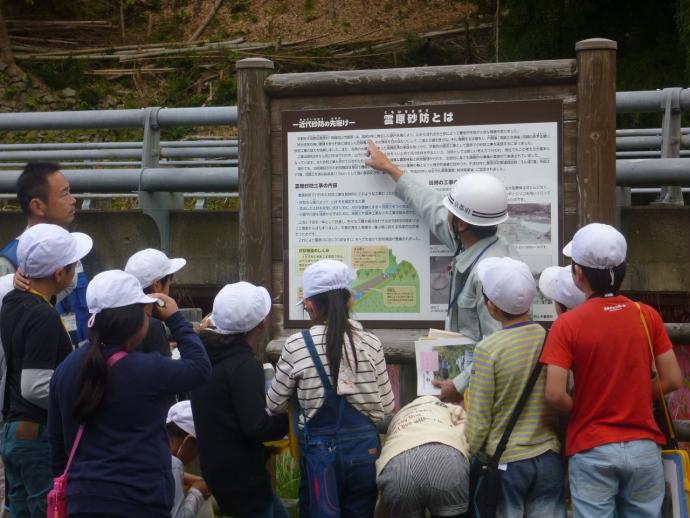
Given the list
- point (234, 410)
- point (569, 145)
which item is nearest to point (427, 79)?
point (569, 145)

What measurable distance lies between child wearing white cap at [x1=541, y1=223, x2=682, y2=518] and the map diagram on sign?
3.52 ft

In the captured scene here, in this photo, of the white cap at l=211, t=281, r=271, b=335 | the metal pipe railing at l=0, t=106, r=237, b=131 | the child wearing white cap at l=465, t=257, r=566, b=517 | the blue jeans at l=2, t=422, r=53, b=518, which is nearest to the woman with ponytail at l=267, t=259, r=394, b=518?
the white cap at l=211, t=281, r=271, b=335

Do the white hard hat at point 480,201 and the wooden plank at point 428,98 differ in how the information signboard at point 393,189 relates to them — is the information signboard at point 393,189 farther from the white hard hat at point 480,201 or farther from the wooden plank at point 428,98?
the white hard hat at point 480,201

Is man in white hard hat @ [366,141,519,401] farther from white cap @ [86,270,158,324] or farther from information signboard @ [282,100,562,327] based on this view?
white cap @ [86,270,158,324]

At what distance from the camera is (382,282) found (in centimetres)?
487

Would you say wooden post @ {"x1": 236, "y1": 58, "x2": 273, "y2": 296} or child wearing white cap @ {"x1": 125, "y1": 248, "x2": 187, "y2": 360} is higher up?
wooden post @ {"x1": 236, "y1": 58, "x2": 273, "y2": 296}

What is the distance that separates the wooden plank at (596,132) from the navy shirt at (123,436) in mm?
2076

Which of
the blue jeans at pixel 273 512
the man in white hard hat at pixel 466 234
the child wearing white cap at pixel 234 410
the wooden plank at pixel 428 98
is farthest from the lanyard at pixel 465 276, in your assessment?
the blue jeans at pixel 273 512

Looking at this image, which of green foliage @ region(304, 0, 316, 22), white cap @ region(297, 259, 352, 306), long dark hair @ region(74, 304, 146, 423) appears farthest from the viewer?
green foliage @ region(304, 0, 316, 22)

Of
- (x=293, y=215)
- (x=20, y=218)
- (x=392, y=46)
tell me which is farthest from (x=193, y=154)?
(x=392, y=46)

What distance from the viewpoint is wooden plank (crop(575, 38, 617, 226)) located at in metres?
4.56

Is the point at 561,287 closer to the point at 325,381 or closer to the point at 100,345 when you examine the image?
the point at 325,381

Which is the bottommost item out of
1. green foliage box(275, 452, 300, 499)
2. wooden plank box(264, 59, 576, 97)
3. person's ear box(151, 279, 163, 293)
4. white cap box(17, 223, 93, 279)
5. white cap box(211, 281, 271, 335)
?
green foliage box(275, 452, 300, 499)

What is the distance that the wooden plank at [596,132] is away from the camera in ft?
15.0
